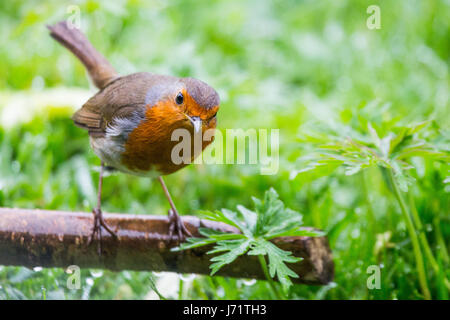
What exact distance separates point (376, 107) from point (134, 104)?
1177 millimetres

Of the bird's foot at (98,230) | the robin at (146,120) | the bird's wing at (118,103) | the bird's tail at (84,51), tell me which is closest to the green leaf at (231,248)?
the robin at (146,120)

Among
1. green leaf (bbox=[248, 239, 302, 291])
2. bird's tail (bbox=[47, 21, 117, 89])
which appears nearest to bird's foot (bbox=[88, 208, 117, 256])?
green leaf (bbox=[248, 239, 302, 291])

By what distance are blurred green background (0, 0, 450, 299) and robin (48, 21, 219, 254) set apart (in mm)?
488

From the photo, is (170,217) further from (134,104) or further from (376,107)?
(376,107)

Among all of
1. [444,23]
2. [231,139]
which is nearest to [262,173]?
[231,139]

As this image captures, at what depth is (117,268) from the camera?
2283mm

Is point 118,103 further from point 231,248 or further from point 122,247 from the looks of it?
point 231,248

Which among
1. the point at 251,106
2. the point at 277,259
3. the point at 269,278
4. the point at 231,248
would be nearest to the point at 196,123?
the point at 231,248

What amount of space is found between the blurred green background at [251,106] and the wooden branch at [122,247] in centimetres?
15

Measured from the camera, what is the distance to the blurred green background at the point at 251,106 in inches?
99.3

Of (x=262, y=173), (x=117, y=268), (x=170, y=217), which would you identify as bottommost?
(x=117, y=268)

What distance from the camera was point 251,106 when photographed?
4195mm

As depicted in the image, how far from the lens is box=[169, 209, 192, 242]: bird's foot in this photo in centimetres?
223

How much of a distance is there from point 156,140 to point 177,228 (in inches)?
15.5
